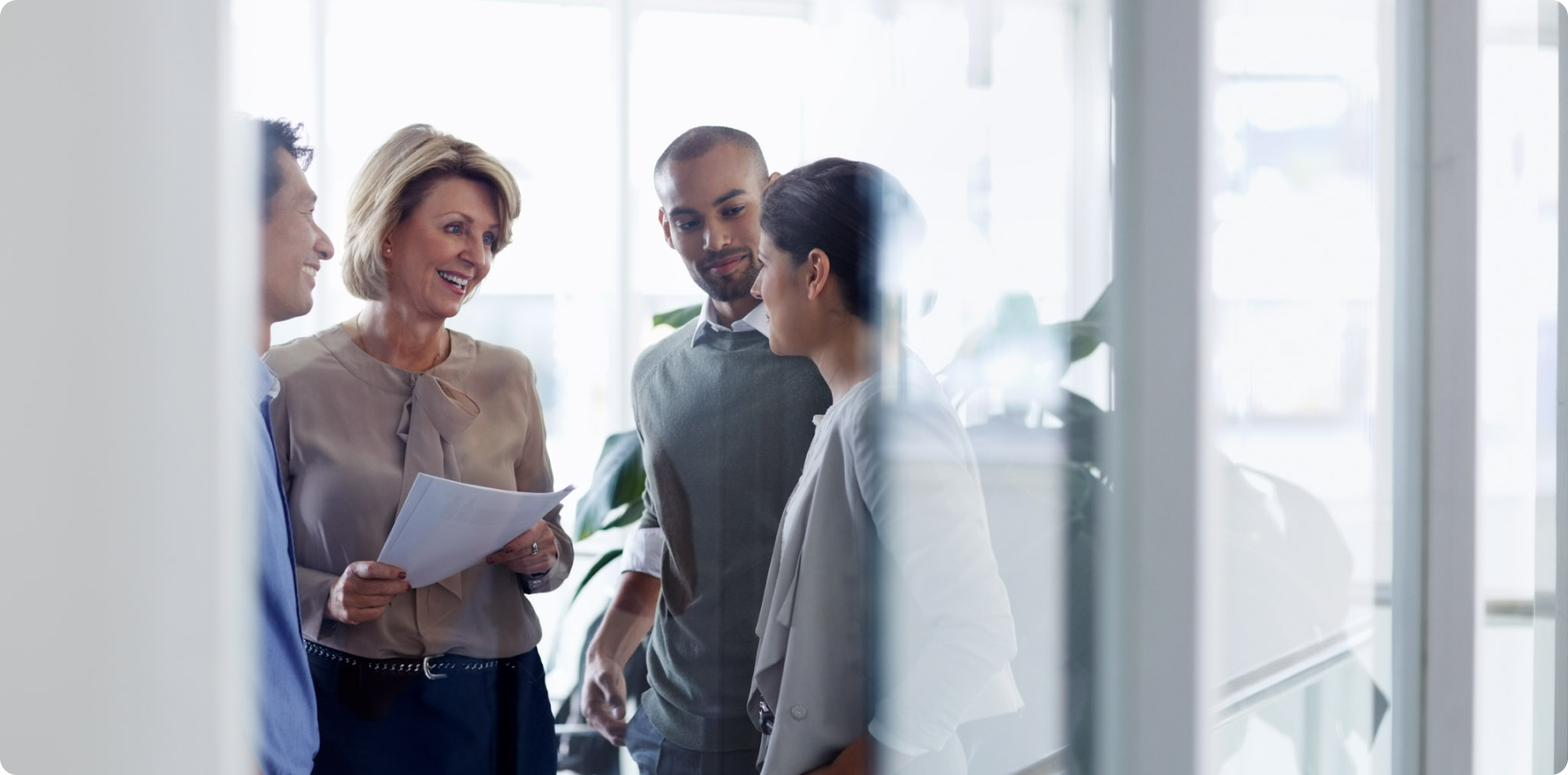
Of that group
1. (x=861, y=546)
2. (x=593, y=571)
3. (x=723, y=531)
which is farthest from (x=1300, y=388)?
(x=593, y=571)

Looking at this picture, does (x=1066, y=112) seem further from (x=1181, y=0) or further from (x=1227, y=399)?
(x=1227, y=399)

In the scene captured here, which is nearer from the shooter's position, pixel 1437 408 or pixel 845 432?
pixel 845 432

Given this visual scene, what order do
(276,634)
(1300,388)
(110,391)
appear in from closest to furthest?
(110,391) < (276,634) < (1300,388)

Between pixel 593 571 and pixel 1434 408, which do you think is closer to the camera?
pixel 593 571

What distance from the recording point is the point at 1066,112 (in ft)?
2.69

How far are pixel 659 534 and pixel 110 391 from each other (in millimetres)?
413

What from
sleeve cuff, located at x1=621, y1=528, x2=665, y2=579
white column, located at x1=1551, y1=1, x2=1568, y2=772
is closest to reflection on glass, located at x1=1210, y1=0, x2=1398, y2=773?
white column, located at x1=1551, y1=1, x2=1568, y2=772

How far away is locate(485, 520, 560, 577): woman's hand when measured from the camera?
2.52 ft

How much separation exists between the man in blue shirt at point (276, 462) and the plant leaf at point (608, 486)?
0.21m

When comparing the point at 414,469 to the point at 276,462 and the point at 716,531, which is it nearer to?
the point at 276,462

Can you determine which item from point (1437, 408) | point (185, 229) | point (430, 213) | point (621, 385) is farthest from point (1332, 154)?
point (185, 229)

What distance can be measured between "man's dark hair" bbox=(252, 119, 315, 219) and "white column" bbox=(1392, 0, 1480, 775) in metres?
0.96

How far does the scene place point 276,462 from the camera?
702 mm

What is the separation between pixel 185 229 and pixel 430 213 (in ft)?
0.74
